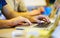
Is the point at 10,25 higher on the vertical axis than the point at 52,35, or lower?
lower

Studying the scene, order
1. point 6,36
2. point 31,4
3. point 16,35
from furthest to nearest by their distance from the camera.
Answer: point 31,4
point 6,36
point 16,35

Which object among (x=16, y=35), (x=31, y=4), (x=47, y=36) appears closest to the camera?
(x=47, y=36)

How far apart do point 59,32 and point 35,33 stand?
122 mm

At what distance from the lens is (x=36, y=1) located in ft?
8.89

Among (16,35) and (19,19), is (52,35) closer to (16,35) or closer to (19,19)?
(16,35)

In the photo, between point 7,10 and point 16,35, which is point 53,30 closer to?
point 16,35

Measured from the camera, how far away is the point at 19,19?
53.3 inches

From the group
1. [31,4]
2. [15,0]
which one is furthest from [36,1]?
[15,0]

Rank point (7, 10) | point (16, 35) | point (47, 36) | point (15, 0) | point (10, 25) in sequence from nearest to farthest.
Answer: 1. point (47, 36)
2. point (16, 35)
3. point (10, 25)
4. point (7, 10)
5. point (15, 0)

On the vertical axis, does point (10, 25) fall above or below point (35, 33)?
below

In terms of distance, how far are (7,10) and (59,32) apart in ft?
3.67

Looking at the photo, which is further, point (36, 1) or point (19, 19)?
point (36, 1)

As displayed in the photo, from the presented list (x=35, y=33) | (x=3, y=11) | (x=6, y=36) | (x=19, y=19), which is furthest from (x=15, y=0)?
(x=35, y=33)

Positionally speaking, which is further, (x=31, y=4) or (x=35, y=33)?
(x=31, y=4)
